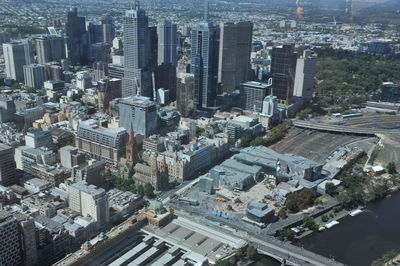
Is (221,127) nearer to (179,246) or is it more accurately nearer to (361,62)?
(179,246)

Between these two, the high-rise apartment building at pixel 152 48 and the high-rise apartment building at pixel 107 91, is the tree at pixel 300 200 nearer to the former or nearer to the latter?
the high-rise apartment building at pixel 152 48

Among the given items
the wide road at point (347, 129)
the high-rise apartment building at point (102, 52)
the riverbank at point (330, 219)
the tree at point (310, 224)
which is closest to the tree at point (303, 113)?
the wide road at point (347, 129)

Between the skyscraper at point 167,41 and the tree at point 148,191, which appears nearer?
the tree at point 148,191

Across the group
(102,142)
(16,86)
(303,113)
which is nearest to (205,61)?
(303,113)

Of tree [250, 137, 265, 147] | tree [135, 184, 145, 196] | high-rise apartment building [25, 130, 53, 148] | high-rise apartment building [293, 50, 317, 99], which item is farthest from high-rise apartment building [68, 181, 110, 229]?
high-rise apartment building [293, 50, 317, 99]

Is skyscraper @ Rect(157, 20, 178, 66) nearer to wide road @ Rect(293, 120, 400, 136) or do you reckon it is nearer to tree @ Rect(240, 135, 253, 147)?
wide road @ Rect(293, 120, 400, 136)

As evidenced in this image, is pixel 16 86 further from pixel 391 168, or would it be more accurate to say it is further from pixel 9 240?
pixel 391 168
